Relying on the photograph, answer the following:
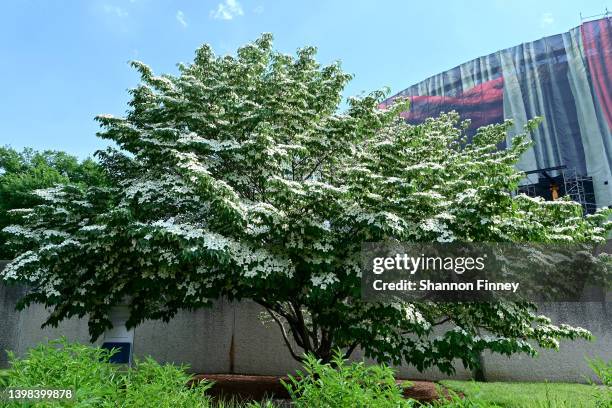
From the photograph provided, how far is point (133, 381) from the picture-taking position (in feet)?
14.7

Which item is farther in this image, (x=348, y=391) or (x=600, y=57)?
(x=600, y=57)

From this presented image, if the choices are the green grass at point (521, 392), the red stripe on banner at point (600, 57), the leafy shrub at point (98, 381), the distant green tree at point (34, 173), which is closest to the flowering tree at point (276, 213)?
the green grass at point (521, 392)

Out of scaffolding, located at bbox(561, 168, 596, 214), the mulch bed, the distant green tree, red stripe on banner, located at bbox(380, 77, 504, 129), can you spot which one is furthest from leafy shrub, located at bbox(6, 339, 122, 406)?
red stripe on banner, located at bbox(380, 77, 504, 129)

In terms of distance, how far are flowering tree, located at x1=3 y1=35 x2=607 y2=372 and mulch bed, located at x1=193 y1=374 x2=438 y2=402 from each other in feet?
5.77

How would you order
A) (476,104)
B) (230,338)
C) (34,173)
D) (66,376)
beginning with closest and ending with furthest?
(66,376) < (230,338) < (34,173) < (476,104)

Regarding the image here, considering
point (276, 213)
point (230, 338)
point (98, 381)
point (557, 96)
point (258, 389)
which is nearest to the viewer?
point (98, 381)

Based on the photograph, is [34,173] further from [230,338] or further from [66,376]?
[66,376]

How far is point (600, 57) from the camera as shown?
36.9 metres

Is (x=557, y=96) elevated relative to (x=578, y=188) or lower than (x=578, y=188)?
elevated

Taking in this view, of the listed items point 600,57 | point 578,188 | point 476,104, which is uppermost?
point 600,57

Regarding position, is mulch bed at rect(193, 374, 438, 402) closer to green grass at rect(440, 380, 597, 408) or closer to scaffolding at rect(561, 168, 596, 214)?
green grass at rect(440, 380, 597, 408)

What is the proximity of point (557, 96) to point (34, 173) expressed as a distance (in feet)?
137

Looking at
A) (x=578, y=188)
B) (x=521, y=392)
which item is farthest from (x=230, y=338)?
(x=578, y=188)

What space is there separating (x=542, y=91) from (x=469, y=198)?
37.0m
